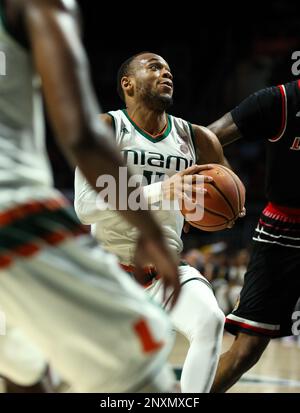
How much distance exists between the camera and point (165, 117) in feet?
13.8

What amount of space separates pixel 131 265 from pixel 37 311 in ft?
6.19

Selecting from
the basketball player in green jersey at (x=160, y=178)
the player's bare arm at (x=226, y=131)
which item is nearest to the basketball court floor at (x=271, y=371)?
the basketball player in green jersey at (x=160, y=178)

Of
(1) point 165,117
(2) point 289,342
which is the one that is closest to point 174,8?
(2) point 289,342

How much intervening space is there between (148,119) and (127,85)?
0.84 ft

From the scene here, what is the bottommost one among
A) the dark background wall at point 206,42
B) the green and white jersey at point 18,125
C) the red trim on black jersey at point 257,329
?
the dark background wall at point 206,42

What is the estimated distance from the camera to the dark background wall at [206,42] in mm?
15898

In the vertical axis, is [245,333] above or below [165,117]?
below

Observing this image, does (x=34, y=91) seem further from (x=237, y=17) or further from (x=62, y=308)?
(x=237, y=17)

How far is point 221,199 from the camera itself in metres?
3.58

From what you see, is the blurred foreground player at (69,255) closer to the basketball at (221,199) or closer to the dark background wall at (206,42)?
the basketball at (221,199)

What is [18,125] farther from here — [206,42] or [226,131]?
[206,42]

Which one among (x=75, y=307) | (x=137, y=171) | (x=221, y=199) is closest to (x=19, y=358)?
(x=75, y=307)

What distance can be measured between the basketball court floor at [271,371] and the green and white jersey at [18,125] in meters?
3.56

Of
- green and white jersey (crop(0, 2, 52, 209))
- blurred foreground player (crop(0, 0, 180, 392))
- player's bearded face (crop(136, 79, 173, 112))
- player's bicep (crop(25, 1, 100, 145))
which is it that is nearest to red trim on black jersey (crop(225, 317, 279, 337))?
player's bearded face (crop(136, 79, 173, 112))
